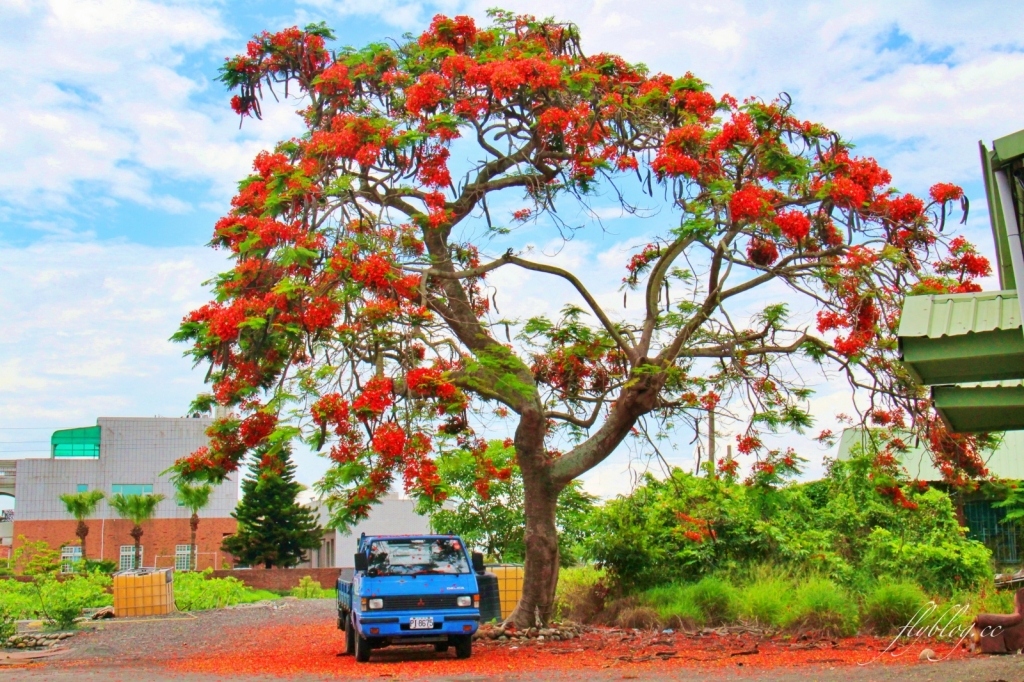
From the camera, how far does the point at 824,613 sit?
1529 cm

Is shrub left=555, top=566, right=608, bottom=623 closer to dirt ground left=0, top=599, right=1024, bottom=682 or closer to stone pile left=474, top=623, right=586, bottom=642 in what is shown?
dirt ground left=0, top=599, right=1024, bottom=682

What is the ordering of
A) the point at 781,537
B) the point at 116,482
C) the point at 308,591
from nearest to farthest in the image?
the point at 781,537 → the point at 308,591 → the point at 116,482

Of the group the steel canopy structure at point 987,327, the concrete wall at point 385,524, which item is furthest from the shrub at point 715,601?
the concrete wall at point 385,524

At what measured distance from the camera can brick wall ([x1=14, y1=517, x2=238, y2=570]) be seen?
1919 inches

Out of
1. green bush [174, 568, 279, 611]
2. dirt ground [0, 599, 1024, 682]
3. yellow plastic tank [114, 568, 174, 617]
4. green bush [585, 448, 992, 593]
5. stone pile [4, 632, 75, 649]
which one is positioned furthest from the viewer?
green bush [174, 568, 279, 611]

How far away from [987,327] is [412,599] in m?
9.12

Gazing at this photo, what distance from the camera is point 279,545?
→ 47.7 metres

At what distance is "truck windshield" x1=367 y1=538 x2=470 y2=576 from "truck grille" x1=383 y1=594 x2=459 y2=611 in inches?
19.0

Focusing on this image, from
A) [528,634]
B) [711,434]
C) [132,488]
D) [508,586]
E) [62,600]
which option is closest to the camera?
[528,634]

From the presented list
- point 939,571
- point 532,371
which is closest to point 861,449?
point 939,571

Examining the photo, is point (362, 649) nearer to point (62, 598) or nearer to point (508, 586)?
point (508, 586)

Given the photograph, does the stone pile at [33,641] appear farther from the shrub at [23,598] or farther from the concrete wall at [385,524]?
the concrete wall at [385,524]

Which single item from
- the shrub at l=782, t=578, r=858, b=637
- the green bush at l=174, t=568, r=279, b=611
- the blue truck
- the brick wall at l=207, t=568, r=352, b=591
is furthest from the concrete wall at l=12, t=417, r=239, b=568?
the shrub at l=782, t=578, r=858, b=637

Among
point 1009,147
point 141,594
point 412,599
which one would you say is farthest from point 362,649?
point 141,594
